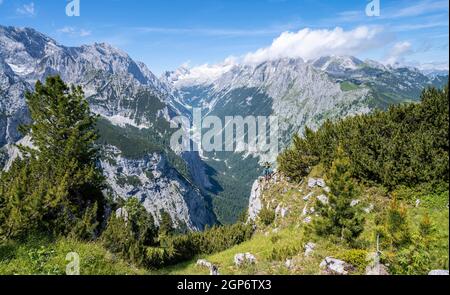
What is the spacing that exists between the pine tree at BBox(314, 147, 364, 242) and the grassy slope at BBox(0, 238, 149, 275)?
493 inches

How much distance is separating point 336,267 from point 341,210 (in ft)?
22.0

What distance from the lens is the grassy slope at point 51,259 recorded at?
47.8 ft

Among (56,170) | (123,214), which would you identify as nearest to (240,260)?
(56,170)

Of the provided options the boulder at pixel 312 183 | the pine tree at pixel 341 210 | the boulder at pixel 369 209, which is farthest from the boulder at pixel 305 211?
the pine tree at pixel 341 210

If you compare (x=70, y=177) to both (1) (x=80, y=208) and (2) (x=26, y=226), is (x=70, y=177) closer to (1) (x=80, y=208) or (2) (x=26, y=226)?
(1) (x=80, y=208)

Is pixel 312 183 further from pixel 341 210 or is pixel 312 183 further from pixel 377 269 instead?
pixel 377 269

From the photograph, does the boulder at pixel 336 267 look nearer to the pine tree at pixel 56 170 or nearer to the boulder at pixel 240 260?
the boulder at pixel 240 260

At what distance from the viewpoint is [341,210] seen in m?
22.5

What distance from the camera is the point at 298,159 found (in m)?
44.2

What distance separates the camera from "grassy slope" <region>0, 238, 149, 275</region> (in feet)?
47.8

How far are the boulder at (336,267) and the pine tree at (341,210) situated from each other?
210 inches

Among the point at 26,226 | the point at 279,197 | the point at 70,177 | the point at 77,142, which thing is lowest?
the point at 279,197
